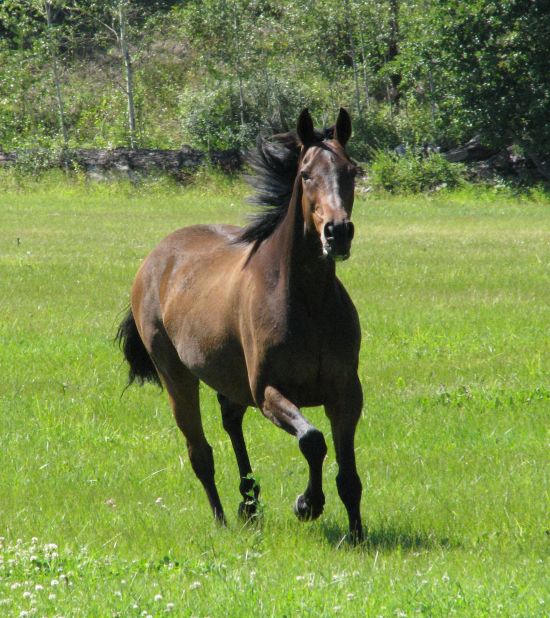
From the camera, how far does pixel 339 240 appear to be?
5.48 metres

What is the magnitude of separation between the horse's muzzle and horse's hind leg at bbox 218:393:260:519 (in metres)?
1.94

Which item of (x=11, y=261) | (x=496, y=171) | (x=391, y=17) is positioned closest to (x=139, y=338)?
(x=11, y=261)

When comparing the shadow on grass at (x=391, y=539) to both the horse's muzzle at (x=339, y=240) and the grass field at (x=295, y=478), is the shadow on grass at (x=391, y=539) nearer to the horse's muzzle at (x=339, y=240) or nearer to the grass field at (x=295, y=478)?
the grass field at (x=295, y=478)

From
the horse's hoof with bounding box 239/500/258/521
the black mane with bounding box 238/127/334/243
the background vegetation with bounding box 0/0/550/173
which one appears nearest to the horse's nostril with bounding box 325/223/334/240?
the black mane with bounding box 238/127/334/243

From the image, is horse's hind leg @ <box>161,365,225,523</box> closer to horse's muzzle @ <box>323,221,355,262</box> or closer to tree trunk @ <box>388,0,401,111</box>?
horse's muzzle @ <box>323,221,355,262</box>

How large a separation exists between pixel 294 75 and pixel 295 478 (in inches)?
1485

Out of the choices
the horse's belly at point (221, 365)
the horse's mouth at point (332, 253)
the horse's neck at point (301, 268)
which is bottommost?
the horse's belly at point (221, 365)

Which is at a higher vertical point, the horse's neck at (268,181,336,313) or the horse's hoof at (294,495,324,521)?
the horse's neck at (268,181,336,313)

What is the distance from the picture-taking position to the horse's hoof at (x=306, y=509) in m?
6.18

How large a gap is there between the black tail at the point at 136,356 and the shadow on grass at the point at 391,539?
2.57 m

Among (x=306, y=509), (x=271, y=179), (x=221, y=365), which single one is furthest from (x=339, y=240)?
(x=221, y=365)

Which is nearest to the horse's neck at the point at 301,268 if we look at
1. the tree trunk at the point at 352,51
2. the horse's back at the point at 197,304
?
the horse's back at the point at 197,304

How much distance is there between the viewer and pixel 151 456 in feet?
26.9

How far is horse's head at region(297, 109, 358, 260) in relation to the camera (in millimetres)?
5496
